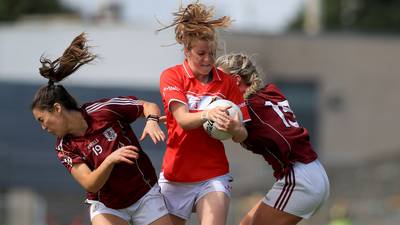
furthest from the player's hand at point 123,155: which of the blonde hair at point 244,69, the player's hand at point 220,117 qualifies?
the blonde hair at point 244,69

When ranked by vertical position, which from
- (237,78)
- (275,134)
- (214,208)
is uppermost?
(237,78)

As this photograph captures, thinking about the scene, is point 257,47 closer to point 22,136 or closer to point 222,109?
point 22,136

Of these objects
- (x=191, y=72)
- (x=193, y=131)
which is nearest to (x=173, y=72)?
(x=191, y=72)

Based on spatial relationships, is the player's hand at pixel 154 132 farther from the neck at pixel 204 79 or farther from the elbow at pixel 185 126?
the neck at pixel 204 79

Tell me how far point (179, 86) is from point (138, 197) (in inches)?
38.3

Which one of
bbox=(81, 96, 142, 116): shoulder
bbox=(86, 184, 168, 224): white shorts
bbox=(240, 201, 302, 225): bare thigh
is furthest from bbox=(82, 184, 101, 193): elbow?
bbox=(240, 201, 302, 225): bare thigh

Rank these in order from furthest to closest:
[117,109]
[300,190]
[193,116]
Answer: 1. [300,190]
2. [117,109]
3. [193,116]

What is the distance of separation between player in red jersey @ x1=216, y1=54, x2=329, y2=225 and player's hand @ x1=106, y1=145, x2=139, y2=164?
1072 millimetres

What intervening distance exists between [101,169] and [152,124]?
0.53m

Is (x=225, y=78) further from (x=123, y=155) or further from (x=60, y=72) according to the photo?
(x=60, y=72)

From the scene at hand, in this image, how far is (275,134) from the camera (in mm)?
8359

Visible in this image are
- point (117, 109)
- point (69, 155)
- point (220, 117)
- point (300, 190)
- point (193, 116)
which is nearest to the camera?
point (220, 117)

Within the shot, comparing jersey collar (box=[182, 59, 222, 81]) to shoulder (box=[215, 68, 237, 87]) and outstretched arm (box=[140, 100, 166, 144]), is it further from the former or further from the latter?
outstretched arm (box=[140, 100, 166, 144])

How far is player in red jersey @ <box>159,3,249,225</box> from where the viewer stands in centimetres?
801
